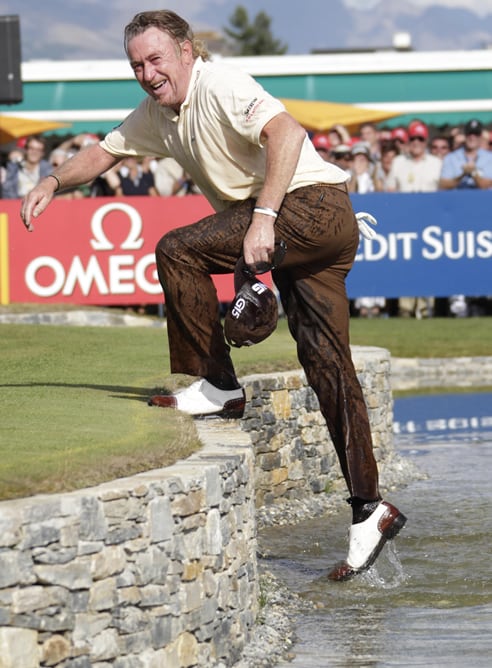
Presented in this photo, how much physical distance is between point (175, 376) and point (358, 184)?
38.4 feet

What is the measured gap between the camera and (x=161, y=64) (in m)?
7.11

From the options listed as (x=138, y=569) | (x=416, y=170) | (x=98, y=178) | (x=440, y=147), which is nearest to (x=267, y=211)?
(x=138, y=569)

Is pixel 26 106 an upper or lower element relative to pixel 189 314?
upper

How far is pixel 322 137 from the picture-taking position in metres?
22.3

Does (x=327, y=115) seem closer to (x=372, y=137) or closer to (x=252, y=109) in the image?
(x=372, y=137)

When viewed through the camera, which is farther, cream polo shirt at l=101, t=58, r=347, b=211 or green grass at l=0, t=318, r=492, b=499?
cream polo shirt at l=101, t=58, r=347, b=211

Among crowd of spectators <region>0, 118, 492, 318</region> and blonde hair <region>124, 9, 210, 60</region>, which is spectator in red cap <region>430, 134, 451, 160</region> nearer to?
crowd of spectators <region>0, 118, 492, 318</region>

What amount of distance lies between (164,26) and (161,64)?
178 mm

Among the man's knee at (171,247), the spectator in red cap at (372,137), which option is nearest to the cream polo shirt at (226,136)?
the man's knee at (171,247)

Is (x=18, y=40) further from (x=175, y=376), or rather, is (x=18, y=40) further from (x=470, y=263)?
(x=175, y=376)

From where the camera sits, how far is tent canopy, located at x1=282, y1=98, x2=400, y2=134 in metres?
24.8

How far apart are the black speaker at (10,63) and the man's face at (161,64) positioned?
13.3 meters

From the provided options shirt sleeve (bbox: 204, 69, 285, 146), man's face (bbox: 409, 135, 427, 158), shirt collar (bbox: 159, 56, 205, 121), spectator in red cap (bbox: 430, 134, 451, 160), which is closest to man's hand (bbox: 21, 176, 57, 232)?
shirt collar (bbox: 159, 56, 205, 121)

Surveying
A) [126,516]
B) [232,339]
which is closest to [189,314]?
[232,339]
